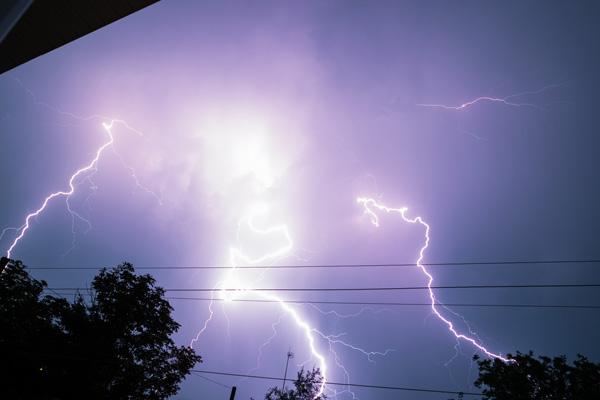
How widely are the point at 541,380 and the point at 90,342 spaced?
70.8ft

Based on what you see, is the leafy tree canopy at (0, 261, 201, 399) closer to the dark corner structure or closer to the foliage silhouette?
the dark corner structure

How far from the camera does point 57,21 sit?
3035 mm

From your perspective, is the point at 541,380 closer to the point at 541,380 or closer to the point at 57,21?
the point at 541,380

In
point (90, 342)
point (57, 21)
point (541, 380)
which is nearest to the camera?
point (57, 21)

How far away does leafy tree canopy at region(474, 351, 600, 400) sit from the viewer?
1234 cm

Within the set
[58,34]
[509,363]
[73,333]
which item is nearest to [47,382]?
[73,333]

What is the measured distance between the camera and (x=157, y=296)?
11.5 meters

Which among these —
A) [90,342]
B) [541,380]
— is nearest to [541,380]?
[541,380]

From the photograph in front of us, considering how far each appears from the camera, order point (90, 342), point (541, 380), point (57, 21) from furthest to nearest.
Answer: point (541, 380) < point (90, 342) < point (57, 21)

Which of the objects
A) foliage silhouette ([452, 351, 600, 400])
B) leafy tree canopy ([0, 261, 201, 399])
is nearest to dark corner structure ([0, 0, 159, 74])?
leafy tree canopy ([0, 261, 201, 399])

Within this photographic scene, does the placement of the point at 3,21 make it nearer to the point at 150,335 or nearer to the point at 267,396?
the point at 150,335

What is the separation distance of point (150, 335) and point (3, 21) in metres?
12.6

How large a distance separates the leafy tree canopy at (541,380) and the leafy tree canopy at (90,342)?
52.1 feet

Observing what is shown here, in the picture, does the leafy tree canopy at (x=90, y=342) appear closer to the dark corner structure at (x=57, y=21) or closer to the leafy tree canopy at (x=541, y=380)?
the dark corner structure at (x=57, y=21)
